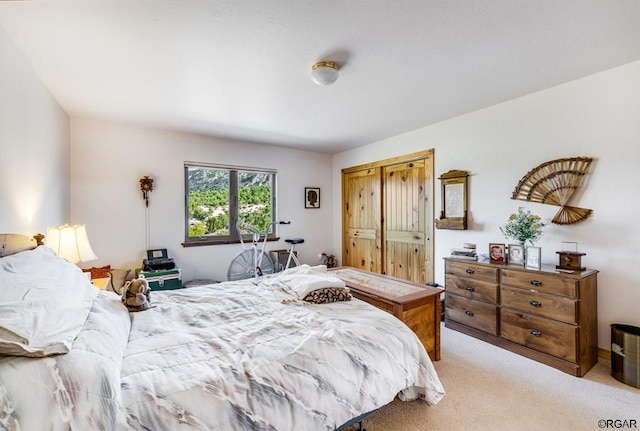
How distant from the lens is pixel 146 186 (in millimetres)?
3746

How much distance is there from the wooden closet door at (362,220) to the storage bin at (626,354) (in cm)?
273

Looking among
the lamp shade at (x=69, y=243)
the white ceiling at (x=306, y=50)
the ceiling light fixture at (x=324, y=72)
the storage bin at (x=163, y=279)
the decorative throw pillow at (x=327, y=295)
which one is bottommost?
the storage bin at (x=163, y=279)

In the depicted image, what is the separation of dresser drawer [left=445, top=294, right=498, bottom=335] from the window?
2.75m

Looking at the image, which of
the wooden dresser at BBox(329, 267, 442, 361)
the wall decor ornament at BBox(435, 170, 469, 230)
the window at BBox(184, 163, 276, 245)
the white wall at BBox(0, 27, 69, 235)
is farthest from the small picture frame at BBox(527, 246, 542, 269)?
the white wall at BBox(0, 27, 69, 235)

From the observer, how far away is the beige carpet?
1.71 metres

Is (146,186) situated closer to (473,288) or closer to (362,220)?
(362,220)

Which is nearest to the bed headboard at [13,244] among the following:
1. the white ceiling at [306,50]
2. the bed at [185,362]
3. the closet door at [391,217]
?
the bed at [185,362]

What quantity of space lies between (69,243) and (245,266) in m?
2.14

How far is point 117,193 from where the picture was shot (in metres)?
3.64

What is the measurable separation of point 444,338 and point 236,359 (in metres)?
2.40

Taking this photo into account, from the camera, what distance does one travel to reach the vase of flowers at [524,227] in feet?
8.74

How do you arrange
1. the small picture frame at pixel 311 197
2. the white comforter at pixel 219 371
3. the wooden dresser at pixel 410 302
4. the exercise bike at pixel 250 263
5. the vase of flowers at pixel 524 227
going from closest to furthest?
the white comforter at pixel 219 371, the wooden dresser at pixel 410 302, the vase of flowers at pixel 524 227, the exercise bike at pixel 250 263, the small picture frame at pixel 311 197

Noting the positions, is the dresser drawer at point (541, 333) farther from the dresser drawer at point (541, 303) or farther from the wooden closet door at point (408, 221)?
the wooden closet door at point (408, 221)

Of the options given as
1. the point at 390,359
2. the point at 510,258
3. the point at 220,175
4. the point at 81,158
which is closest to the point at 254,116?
the point at 220,175
